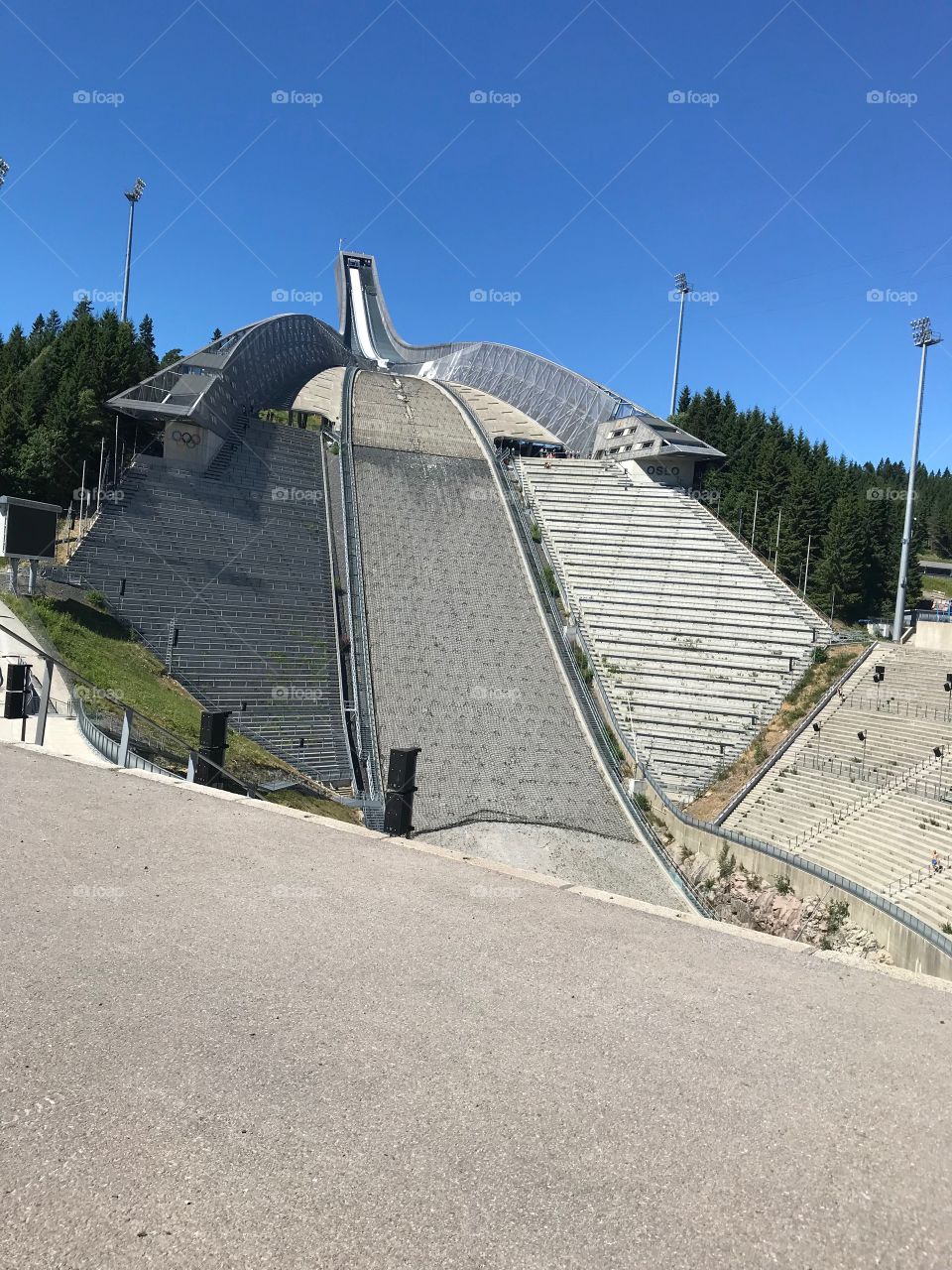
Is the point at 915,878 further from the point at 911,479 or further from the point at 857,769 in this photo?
the point at 911,479

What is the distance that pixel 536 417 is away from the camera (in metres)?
46.1

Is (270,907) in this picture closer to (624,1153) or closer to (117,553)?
(624,1153)

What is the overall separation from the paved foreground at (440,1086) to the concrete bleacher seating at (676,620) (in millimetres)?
16930

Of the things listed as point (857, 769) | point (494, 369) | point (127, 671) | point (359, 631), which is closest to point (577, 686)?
point (359, 631)

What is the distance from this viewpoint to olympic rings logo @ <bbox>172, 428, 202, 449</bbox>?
29906mm

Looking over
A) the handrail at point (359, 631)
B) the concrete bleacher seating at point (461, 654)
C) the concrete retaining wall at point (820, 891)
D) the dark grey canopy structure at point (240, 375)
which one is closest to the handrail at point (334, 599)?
the handrail at point (359, 631)

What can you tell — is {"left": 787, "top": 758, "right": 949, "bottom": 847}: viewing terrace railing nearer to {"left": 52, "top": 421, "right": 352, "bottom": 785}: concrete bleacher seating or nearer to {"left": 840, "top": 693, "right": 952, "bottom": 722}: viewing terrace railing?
{"left": 840, "top": 693, "right": 952, "bottom": 722}: viewing terrace railing

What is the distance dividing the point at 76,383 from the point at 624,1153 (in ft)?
116

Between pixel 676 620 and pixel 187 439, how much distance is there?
17984mm

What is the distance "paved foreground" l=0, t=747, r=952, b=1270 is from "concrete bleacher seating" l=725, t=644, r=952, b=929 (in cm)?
1111

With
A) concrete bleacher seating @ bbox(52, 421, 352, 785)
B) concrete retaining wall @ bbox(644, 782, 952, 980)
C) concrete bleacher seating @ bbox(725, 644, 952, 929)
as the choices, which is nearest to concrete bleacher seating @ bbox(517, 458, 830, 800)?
concrete bleacher seating @ bbox(725, 644, 952, 929)

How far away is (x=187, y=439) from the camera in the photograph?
3008 centimetres

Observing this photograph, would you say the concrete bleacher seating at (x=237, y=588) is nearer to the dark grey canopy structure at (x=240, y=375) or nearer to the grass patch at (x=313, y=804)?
the dark grey canopy structure at (x=240, y=375)

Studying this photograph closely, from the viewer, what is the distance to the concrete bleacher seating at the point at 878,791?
1538 centimetres
